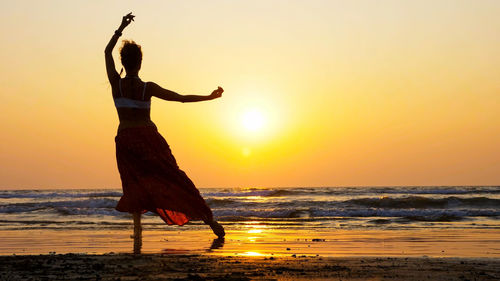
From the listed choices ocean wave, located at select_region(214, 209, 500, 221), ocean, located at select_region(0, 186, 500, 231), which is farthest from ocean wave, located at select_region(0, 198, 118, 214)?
ocean wave, located at select_region(214, 209, 500, 221)

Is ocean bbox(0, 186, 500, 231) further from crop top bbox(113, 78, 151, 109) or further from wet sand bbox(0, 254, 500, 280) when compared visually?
wet sand bbox(0, 254, 500, 280)

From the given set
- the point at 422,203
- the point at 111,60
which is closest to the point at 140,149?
the point at 111,60

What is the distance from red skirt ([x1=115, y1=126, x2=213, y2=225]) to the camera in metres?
6.50

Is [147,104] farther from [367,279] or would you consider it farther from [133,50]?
[367,279]

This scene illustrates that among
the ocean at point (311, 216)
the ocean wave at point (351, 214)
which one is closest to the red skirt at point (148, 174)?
the ocean at point (311, 216)

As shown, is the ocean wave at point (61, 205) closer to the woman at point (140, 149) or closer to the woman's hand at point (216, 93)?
the woman at point (140, 149)

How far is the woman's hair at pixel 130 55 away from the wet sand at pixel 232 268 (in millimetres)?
1823

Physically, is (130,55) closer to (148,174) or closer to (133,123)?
(133,123)

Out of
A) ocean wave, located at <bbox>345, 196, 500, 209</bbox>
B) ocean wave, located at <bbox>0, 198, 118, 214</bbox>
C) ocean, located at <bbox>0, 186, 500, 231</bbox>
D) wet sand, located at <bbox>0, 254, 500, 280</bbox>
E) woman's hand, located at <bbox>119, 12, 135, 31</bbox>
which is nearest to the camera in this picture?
wet sand, located at <bbox>0, 254, 500, 280</bbox>

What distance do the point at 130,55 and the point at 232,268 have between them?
2.48 metres

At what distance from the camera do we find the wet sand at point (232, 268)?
15.1 ft

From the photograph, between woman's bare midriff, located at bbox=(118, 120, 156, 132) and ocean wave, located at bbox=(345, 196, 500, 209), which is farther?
ocean wave, located at bbox=(345, 196, 500, 209)

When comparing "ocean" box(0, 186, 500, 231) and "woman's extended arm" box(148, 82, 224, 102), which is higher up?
"woman's extended arm" box(148, 82, 224, 102)

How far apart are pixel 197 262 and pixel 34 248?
170 inches
